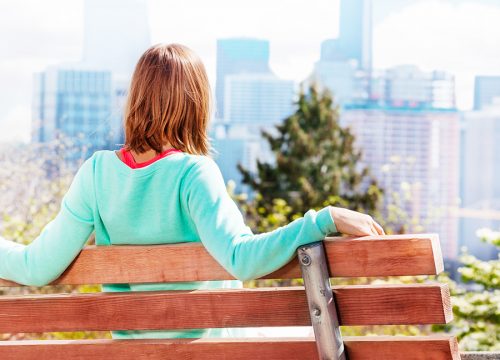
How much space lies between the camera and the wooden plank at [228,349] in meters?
1.33

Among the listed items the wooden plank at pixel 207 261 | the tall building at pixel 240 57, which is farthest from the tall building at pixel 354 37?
the wooden plank at pixel 207 261

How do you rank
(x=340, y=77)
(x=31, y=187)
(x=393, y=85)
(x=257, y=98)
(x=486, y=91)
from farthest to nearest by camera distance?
(x=257, y=98), (x=340, y=77), (x=393, y=85), (x=486, y=91), (x=31, y=187)

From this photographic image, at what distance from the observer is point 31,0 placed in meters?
6.47

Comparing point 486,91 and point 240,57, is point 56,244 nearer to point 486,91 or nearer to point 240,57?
point 486,91

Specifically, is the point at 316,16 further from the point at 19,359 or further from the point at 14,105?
the point at 19,359

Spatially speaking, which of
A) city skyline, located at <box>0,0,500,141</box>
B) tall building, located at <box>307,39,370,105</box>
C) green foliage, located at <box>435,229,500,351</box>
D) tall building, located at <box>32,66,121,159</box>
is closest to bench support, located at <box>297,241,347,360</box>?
green foliage, located at <box>435,229,500,351</box>

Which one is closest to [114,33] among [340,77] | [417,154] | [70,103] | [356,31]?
[70,103]

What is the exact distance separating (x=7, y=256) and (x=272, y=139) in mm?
9584

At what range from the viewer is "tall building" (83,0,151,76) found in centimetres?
687

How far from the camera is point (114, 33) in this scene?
698 cm

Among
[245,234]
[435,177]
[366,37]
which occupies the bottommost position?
[435,177]

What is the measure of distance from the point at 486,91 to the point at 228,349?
21.4 ft

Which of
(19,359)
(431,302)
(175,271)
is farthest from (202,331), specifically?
(431,302)

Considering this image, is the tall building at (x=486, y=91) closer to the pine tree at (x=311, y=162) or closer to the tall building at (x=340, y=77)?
the tall building at (x=340, y=77)
